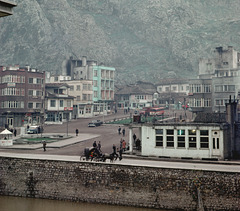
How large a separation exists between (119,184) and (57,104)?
59008 millimetres

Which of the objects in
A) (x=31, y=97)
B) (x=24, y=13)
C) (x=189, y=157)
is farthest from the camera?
(x=24, y=13)

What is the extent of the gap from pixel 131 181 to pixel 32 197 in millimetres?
9849

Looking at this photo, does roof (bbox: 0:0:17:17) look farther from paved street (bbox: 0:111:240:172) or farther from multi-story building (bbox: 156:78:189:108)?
multi-story building (bbox: 156:78:189:108)

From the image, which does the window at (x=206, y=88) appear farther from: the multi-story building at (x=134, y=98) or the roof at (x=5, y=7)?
the roof at (x=5, y=7)

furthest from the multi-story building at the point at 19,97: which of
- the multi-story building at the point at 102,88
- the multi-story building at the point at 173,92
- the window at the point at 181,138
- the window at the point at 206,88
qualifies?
the multi-story building at the point at 173,92

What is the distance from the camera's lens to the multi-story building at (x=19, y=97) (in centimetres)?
7394

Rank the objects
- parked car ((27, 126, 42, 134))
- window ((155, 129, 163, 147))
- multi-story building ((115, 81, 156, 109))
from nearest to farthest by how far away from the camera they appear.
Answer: window ((155, 129, 163, 147)) → parked car ((27, 126, 42, 134)) → multi-story building ((115, 81, 156, 109))

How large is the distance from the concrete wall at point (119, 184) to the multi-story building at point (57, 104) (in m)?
49.2

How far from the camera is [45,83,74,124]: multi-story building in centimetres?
8162

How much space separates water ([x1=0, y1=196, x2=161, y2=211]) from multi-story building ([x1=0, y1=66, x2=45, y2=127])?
46.6 m

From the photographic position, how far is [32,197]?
96.8 ft

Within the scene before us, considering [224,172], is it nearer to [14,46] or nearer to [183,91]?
[183,91]

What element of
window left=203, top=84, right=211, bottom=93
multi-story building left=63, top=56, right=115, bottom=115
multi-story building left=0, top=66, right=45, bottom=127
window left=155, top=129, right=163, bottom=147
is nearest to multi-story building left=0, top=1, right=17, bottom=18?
window left=155, top=129, right=163, bottom=147

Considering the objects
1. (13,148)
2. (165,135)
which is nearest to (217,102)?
(165,135)
